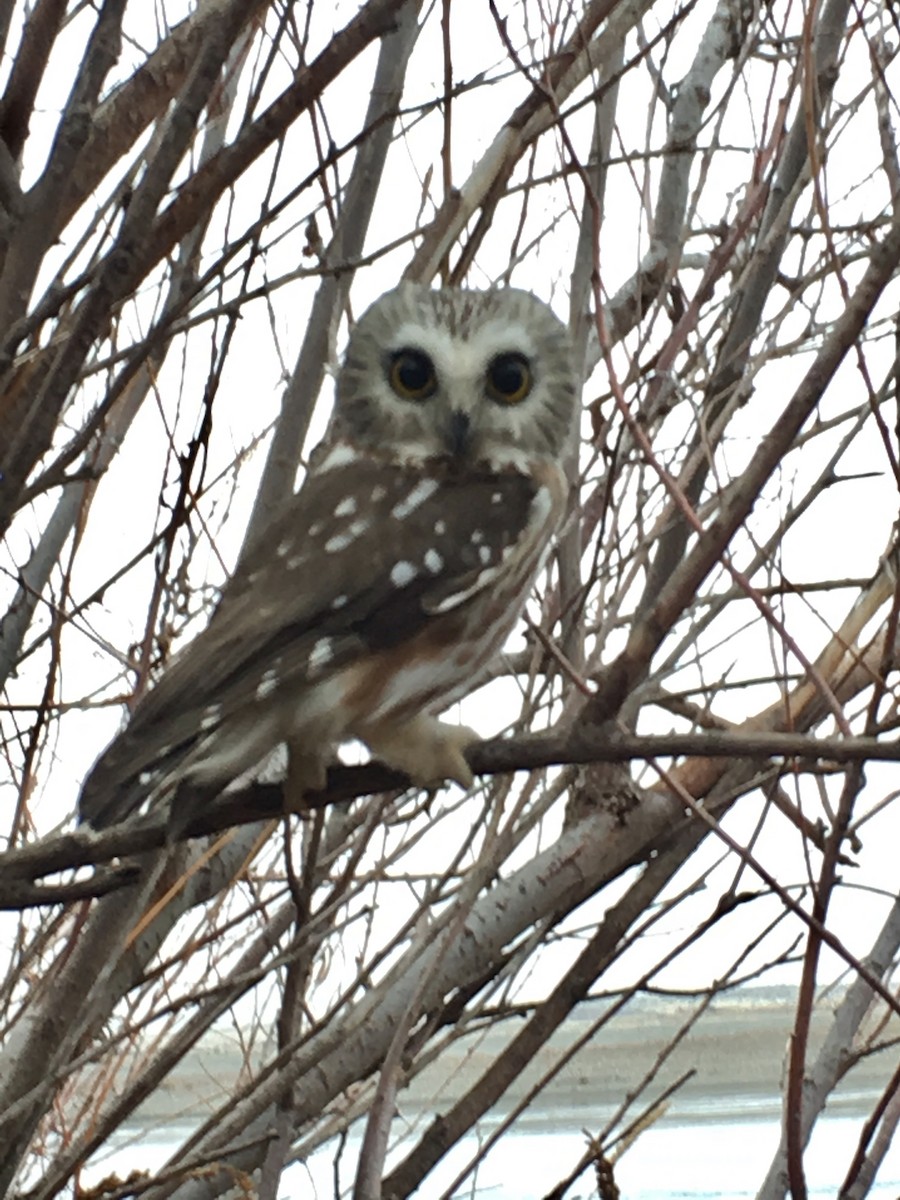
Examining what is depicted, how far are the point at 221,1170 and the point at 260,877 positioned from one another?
2.03 ft

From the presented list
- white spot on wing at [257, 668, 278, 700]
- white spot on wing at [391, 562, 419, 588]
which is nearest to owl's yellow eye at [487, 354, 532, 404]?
white spot on wing at [391, 562, 419, 588]

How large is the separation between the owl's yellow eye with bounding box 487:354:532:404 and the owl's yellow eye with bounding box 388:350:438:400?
10cm

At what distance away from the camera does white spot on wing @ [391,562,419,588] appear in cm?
199

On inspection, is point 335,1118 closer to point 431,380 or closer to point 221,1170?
point 221,1170

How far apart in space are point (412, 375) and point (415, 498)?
0.29 m

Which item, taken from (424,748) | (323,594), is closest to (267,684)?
(323,594)

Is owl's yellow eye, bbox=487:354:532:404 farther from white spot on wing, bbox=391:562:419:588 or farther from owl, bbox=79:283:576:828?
white spot on wing, bbox=391:562:419:588

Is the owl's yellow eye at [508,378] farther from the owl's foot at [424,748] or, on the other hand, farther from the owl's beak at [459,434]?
the owl's foot at [424,748]

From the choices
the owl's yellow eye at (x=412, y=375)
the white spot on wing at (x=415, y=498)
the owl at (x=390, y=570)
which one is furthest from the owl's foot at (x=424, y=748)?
the owl's yellow eye at (x=412, y=375)

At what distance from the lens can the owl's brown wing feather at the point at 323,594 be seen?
1617 millimetres

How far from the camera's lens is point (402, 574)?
200 cm

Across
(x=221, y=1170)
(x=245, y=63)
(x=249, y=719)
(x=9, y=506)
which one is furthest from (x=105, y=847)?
(x=245, y=63)

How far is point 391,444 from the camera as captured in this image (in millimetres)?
2375

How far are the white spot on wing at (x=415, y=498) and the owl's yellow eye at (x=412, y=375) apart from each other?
0.63 feet
